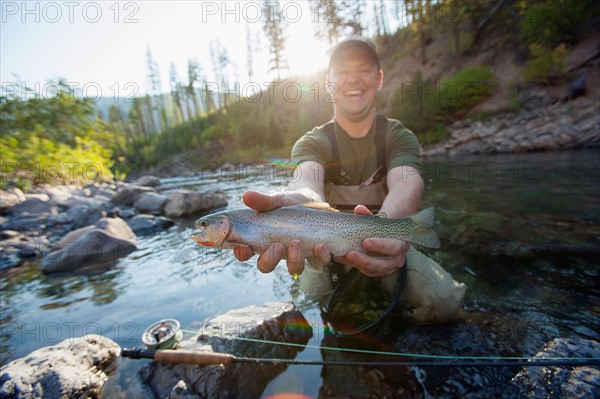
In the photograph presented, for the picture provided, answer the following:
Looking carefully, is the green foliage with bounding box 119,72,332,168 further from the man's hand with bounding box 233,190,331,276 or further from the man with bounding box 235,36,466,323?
the man's hand with bounding box 233,190,331,276

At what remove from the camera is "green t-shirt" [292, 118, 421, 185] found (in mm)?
4141

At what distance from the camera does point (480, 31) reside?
120 feet

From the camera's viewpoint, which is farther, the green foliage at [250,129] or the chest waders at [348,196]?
the green foliage at [250,129]

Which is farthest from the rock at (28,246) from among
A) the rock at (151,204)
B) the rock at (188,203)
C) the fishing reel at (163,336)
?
the fishing reel at (163,336)

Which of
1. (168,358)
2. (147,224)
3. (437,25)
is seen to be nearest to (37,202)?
(147,224)

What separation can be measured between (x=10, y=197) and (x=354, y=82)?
1195 centimetres

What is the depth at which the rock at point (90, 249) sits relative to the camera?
21.3 feet

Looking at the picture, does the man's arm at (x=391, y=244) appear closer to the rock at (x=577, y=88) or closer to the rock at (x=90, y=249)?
the rock at (x=90, y=249)

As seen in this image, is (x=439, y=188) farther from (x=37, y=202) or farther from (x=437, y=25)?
(x=437, y=25)

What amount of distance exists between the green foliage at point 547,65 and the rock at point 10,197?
3482cm

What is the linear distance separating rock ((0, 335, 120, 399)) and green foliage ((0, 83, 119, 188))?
11.2 metres

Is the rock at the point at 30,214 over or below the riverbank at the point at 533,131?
below

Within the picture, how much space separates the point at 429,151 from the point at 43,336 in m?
29.0

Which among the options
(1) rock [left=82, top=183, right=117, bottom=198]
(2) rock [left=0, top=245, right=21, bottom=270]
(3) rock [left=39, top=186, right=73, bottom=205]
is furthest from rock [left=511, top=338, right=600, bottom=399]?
(1) rock [left=82, top=183, right=117, bottom=198]
